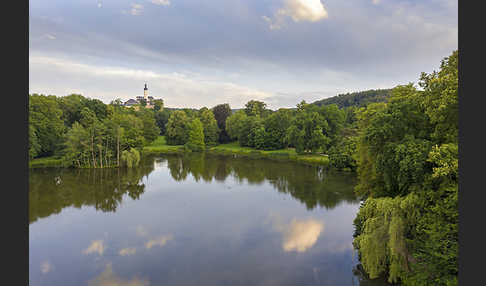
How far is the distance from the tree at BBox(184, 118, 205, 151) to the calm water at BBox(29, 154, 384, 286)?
2782 cm

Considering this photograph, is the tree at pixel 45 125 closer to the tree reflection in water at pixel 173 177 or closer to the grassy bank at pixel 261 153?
the tree reflection in water at pixel 173 177

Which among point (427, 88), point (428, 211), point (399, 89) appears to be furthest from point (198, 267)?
point (399, 89)

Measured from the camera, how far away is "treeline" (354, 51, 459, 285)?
28.7ft

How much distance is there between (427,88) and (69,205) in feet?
87.3

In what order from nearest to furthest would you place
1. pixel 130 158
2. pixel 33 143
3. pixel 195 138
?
pixel 33 143, pixel 130 158, pixel 195 138

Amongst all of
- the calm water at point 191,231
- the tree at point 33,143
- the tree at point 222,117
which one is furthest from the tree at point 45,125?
the tree at point 222,117

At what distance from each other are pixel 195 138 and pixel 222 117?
1510cm

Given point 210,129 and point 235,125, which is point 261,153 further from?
point 210,129

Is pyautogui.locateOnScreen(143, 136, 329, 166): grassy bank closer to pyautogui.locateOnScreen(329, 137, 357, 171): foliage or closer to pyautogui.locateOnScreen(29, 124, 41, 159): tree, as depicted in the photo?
pyautogui.locateOnScreen(329, 137, 357, 171): foliage

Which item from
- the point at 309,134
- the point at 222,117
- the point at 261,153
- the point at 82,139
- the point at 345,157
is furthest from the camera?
the point at 222,117

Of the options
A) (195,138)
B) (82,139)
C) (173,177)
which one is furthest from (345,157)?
(82,139)

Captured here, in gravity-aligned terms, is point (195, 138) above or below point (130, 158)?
above

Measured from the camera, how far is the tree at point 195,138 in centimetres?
6011

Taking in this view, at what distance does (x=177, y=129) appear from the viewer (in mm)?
66500
